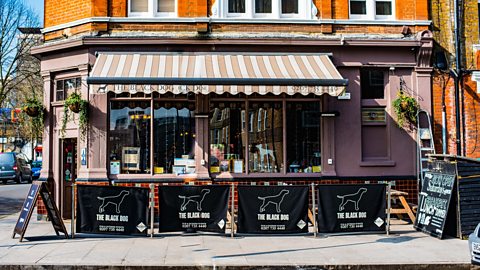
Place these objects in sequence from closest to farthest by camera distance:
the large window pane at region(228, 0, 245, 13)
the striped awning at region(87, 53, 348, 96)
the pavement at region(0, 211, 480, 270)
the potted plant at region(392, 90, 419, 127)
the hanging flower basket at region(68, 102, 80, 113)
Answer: the pavement at region(0, 211, 480, 270) < the striped awning at region(87, 53, 348, 96) < the hanging flower basket at region(68, 102, 80, 113) < the potted plant at region(392, 90, 419, 127) < the large window pane at region(228, 0, 245, 13)

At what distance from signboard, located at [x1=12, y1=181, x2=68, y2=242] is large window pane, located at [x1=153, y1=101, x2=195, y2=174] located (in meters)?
2.91

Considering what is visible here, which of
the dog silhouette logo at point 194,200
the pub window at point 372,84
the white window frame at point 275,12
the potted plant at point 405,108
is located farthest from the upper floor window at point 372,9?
the dog silhouette logo at point 194,200

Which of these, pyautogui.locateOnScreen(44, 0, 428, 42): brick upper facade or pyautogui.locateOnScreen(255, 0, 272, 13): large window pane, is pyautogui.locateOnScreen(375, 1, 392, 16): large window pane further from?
pyautogui.locateOnScreen(255, 0, 272, 13): large window pane

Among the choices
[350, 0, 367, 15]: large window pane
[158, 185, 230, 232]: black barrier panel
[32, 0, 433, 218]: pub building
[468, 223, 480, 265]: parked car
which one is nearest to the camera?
[468, 223, 480, 265]: parked car

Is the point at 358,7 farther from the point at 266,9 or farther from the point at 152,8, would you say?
the point at 152,8

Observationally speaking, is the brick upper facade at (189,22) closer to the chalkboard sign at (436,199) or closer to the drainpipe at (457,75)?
the drainpipe at (457,75)

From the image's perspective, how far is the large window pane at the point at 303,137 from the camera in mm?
12648

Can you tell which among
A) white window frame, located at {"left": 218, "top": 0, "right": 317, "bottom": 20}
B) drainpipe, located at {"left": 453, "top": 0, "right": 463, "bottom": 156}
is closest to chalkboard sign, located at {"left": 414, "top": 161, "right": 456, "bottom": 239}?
drainpipe, located at {"left": 453, "top": 0, "right": 463, "bottom": 156}

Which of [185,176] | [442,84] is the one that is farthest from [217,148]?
[442,84]

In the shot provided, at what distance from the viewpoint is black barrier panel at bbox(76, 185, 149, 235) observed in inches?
401

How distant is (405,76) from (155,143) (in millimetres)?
6816

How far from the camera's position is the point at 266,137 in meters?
12.7

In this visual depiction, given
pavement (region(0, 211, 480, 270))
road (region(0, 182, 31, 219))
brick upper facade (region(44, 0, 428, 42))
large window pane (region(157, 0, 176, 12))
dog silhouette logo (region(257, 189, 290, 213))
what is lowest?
road (region(0, 182, 31, 219))

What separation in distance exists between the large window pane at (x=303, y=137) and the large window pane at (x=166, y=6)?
403cm
